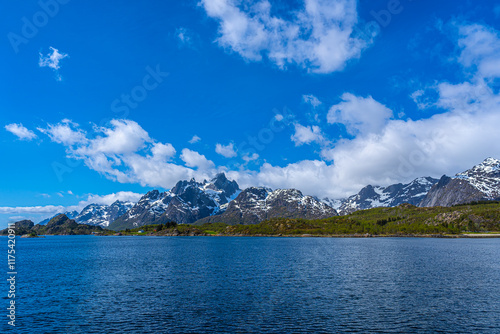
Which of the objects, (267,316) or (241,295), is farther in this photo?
(241,295)

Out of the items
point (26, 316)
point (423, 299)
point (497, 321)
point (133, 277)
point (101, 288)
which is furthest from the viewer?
point (133, 277)

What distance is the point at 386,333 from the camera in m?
40.6

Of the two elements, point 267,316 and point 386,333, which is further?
point 267,316

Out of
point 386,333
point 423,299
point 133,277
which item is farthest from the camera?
point 133,277

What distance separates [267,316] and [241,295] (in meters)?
14.9

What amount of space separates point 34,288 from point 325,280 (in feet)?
223

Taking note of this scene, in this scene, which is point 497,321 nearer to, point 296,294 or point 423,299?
point 423,299

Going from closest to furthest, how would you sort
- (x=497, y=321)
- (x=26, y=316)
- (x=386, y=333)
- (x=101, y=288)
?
(x=386, y=333)
(x=497, y=321)
(x=26, y=316)
(x=101, y=288)

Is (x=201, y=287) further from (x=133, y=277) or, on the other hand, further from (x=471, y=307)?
(x=471, y=307)

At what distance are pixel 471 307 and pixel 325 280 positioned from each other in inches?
1226

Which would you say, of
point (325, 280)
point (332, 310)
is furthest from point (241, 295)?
point (325, 280)

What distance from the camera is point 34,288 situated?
227ft

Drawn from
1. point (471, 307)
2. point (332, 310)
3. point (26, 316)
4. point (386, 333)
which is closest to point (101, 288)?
point (26, 316)

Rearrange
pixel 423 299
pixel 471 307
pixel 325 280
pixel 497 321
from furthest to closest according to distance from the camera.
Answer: pixel 325 280, pixel 423 299, pixel 471 307, pixel 497 321
